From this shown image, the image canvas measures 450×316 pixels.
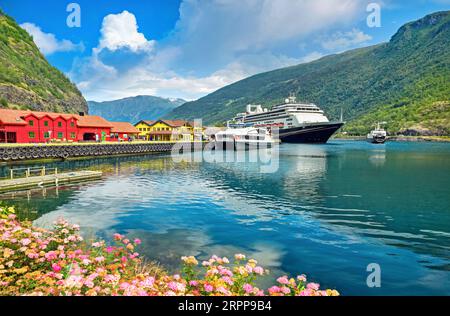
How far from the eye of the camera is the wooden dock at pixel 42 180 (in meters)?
27.6

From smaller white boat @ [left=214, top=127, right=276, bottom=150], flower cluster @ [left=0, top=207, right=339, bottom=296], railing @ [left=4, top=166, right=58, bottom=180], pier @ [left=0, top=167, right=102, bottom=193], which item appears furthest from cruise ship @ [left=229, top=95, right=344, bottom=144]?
flower cluster @ [left=0, top=207, right=339, bottom=296]

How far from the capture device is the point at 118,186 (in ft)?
103

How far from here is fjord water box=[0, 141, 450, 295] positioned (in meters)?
12.3

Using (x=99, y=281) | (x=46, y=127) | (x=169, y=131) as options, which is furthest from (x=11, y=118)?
(x=99, y=281)

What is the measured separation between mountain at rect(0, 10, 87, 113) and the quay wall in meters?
40.9

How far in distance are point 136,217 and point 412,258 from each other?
1657cm

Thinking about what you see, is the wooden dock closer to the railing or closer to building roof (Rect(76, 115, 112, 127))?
the railing

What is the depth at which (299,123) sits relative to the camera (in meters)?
136

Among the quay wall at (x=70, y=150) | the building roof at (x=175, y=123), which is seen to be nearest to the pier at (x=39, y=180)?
the quay wall at (x=70, y=150)

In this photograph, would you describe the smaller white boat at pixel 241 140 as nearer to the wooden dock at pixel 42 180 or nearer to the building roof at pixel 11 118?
the building roof at pixel 11 118

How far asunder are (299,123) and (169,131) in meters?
62.8
